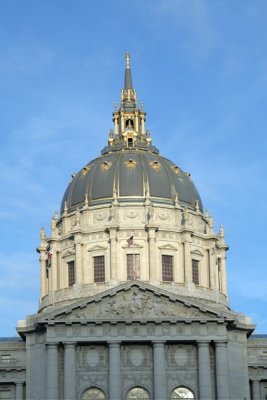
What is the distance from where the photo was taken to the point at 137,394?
302ft

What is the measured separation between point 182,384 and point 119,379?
5680 mm

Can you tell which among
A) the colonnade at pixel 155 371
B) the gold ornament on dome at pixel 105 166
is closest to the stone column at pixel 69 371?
the colonnade at pixel 155 371

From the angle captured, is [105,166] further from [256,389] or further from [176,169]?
[256,389]

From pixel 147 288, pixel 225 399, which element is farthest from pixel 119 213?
→ pixel 225 399

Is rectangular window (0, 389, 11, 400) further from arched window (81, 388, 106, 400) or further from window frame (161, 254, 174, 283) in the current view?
window frame (161, 254, 174, 283)

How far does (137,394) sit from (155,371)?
279 centimetres

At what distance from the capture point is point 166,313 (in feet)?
305

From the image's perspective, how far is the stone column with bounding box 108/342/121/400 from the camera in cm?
9038

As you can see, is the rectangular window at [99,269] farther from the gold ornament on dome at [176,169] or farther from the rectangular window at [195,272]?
the gold ornament on dome at [176,169]

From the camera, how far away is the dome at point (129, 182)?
380ft

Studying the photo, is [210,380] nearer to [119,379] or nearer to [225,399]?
[225,399]

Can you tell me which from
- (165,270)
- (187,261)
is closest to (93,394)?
(165,270)

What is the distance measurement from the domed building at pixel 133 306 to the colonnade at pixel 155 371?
9 cm

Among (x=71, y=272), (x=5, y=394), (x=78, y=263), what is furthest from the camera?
(x=71, y=272)
